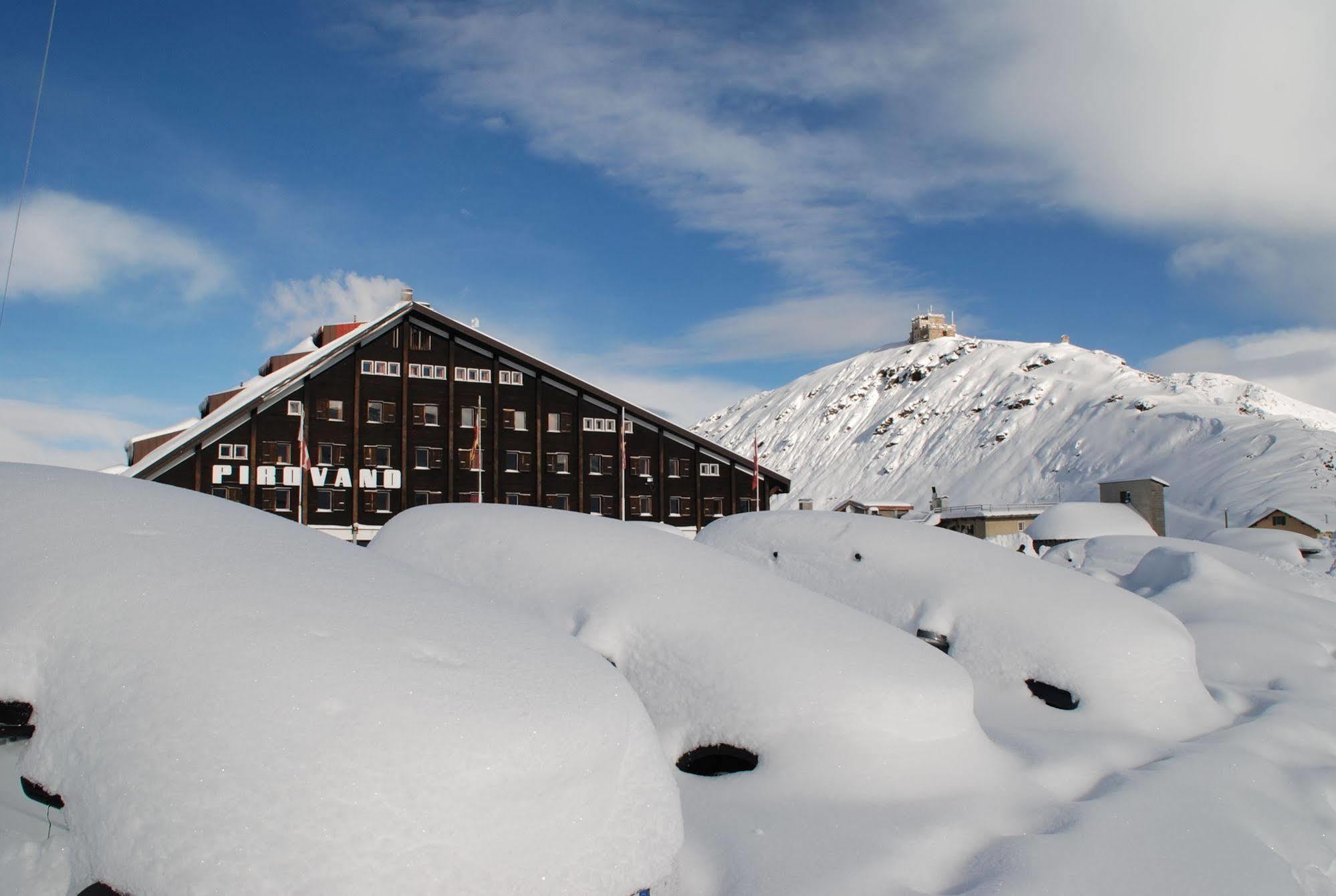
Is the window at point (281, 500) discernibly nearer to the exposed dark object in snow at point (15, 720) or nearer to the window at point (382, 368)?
the window at point (382, 368)

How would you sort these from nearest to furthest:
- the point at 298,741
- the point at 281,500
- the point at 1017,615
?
1. the point at 298,741
2. the point at 1017,615
3. the point at 281,500

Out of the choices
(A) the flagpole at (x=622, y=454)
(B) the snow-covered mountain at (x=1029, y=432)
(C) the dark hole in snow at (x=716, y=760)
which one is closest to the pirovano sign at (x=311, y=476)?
(A) the flagpole at (x=622, y=454)

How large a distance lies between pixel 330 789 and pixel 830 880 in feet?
7.78

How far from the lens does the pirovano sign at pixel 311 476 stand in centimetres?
3112

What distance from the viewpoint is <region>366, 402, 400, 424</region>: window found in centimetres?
3362

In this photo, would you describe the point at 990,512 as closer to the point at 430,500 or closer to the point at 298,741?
the point at 430,500

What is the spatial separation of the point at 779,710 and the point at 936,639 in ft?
9.36

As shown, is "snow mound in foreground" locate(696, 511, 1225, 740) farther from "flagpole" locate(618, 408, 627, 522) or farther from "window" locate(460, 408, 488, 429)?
"flagpole" locate(618, 408, 627, 522)

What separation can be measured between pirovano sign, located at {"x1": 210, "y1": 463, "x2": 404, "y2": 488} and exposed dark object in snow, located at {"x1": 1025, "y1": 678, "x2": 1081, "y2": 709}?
28112 mm

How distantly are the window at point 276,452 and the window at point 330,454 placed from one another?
966 millimetres

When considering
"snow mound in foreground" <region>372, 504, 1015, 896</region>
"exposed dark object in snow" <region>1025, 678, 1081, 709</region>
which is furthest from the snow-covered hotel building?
"exposed dark object in snow" <region>1025, 678, 1081, 709</region>

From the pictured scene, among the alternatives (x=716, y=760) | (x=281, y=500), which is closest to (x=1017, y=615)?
(x=716, y=760)

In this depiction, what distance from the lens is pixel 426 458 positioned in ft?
113

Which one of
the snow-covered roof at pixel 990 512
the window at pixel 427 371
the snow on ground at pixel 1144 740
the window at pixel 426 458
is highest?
the window at pixel 427 371
